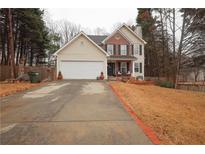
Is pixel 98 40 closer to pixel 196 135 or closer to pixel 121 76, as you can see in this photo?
pixel 121 76

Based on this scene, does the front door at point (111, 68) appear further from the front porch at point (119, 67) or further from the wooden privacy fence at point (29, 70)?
the wooden privacy fence at point (29, 70)

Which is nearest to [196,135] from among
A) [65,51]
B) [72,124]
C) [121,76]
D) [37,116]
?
[72,124]

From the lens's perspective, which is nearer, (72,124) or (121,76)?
(72,124)

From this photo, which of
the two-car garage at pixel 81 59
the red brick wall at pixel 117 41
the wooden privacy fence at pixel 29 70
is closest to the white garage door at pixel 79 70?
the two-car garage at pixel 81 59

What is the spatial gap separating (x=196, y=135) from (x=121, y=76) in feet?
72.2

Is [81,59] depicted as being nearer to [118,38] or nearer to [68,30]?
[118,38]

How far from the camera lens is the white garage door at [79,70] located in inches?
989

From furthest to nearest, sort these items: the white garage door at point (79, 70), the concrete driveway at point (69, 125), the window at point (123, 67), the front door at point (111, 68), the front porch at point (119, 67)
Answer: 1. the window at point (123, 67)
2. the front door at point (111, 68)
3. the front porch at point (119, 67)
4. the white garage door at point (79, 70)
5. the concrete driveway at point (69, 125)

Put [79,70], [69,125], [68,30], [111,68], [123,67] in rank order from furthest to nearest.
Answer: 1. [68,30]
2. [123,67]
3. [111,68]
4. [79,70]
5. [69,125]

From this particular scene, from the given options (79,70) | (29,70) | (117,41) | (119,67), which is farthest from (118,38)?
(29,70)

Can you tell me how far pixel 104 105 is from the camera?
994 centimetres

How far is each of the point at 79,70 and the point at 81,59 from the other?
1149 mm

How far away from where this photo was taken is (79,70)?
25234 millimetres

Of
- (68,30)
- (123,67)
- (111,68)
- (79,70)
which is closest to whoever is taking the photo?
(79,70)
